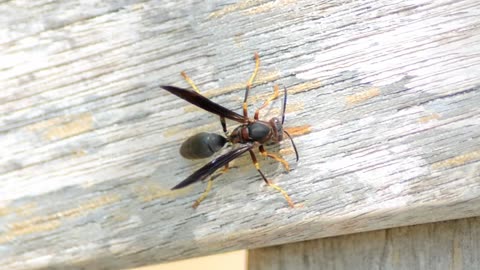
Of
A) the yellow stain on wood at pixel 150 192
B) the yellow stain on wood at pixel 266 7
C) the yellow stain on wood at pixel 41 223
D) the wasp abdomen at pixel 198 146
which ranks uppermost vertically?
the yellow stain on wood at pixel 266 7

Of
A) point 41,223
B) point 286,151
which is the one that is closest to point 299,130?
point 286,151

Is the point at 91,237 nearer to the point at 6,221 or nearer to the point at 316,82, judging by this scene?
the point at 6,221

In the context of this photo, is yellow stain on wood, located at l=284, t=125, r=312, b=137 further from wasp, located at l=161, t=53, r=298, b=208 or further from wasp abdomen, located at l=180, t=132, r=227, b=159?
wasp abdomen, located at l=180, t=132, r=227, b=159

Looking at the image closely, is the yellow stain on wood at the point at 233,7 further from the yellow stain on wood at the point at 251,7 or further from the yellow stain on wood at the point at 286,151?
the yellow stain on wood at the point at 286,151

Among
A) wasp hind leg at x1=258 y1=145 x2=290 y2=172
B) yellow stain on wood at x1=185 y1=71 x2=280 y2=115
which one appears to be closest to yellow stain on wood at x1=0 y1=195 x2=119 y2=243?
yellow stain on wood at x1=185 y1=71 x2=280 y2=115

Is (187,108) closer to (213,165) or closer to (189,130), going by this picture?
(189,130)

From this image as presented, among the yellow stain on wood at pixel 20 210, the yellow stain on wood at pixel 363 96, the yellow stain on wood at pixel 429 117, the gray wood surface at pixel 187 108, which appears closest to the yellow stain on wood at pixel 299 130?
the gray wood surface at pixel 187 108
